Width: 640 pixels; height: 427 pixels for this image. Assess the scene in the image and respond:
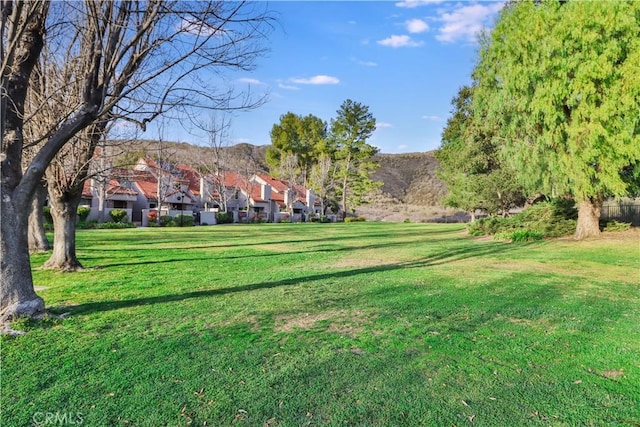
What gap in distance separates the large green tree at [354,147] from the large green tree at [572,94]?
32.9 meters

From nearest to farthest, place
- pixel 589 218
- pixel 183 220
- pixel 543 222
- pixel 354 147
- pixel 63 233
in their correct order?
pixel 63 233, pixel 589 218, pixel 543 222, pixel 183 220, pixel 354 147

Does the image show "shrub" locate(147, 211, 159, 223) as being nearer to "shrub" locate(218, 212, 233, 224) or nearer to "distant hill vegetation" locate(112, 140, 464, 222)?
"distant hill vegetation" locate(112, 140, 464, 222)

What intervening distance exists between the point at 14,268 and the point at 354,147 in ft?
152

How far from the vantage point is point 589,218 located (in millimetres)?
15320

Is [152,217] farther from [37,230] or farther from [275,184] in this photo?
[275,184]

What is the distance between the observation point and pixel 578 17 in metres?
12.9

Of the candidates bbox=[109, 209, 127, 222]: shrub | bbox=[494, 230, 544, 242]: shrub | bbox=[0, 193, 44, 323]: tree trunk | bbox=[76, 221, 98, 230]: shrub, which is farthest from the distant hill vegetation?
bbox=[0, 193, 44, 323]: tree trunk

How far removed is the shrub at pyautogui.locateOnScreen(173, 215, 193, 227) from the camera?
30.9 metres

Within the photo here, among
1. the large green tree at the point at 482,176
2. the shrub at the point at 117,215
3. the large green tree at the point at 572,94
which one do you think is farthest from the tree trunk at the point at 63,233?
the shrub at the point at 117,215

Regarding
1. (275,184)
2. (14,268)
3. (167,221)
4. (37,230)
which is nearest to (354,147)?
(275,184)

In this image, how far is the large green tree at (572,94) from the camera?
1212 centimetres

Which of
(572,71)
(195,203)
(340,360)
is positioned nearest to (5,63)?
(340,360)

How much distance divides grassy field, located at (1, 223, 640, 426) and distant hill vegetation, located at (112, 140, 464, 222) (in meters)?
25.7

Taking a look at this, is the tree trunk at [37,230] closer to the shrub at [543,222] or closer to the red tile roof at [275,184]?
the shrub at [543,222]
